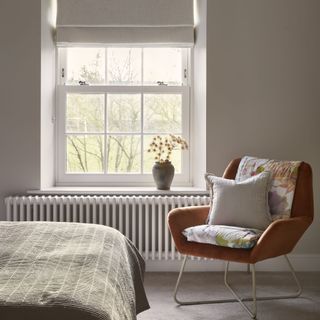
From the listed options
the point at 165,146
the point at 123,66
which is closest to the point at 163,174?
the point at 165,146

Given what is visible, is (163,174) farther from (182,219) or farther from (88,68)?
(88,68)

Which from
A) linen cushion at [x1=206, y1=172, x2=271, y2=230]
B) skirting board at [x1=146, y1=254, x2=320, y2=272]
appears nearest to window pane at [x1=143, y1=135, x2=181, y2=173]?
skirting board at [x1=146, y1=254, x2=320, y2=272]

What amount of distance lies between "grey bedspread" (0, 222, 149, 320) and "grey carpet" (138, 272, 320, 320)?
2.52 ft

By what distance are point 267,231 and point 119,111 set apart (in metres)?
1.90

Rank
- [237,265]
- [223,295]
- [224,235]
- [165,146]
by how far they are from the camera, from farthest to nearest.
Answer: [165,146], [237,265], [223,295], [224,235]

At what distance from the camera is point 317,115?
157 inches

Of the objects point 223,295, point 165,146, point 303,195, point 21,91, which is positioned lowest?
point 223,295

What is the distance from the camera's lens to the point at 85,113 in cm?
433

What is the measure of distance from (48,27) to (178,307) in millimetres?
2423

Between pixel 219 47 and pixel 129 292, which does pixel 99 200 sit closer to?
pixel 219 47

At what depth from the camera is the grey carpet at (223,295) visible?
2.99 meters

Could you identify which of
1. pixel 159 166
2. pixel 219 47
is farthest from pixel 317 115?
pixel 159 166

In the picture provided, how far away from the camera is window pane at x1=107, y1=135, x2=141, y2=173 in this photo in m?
4.34

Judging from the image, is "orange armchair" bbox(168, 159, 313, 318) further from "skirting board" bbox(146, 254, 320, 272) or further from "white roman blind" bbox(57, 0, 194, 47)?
"white roman blind" bbox(57, 0, 194, 47)
